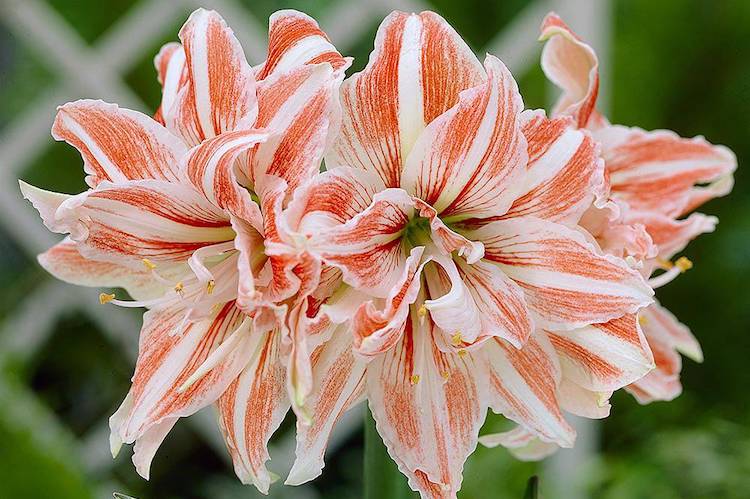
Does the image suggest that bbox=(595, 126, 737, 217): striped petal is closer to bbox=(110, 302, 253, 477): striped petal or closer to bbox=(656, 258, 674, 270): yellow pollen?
bbox=(656, 258, 674, 270): yellow pollen

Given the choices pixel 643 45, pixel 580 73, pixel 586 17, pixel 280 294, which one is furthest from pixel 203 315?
pixel 643 45

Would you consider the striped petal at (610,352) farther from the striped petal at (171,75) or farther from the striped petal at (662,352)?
the striped petal at (171,75)

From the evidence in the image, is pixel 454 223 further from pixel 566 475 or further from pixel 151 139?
pixel 566 475

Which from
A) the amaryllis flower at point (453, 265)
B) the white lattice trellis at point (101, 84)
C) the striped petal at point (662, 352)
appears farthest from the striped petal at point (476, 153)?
the white lattice trellis at point (101, 84)

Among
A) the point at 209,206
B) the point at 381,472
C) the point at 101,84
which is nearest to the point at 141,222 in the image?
the point at 209,206

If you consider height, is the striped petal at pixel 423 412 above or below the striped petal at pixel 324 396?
below

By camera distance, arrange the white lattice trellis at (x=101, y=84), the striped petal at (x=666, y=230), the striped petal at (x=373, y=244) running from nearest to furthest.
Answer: the striped petal at (x=373, y=244) → the striped petal at (x=666, y=230) → the white lattice trellis at (x=101, y=84)

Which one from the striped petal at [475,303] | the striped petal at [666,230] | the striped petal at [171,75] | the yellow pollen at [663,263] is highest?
the striped petal at [171,75]

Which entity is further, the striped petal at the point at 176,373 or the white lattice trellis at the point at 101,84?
the white lattice trellis at the point at 101,84

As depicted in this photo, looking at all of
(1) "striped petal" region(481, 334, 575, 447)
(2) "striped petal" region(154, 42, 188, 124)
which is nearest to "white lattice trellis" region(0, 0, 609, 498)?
(2) "striped petal" region(154, 42, 188, 124)
